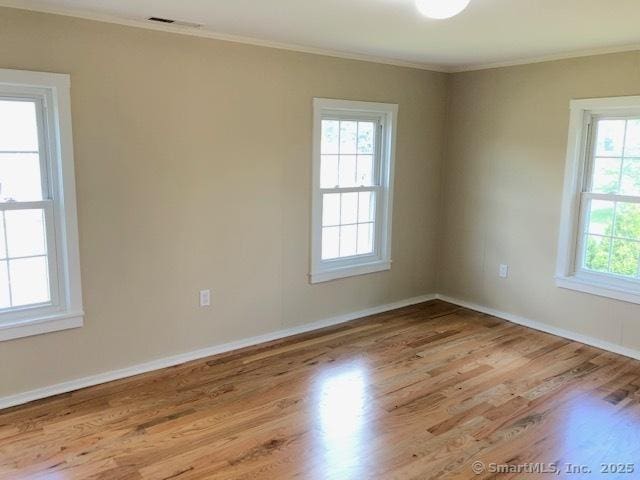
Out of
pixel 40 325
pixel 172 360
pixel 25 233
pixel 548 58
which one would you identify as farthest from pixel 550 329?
pixel 25 233

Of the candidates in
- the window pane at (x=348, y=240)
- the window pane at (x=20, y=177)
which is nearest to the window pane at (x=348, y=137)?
the window pane at (x=348, y=240)

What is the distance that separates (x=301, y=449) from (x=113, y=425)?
1.05 metres

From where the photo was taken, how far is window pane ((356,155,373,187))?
178 inches

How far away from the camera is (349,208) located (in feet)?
14.8

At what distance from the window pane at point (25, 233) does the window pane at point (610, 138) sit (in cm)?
396

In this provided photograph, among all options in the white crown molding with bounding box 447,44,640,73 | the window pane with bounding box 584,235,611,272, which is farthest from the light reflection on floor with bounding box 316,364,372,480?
the white crown molding with bounding box 447,44,640,73

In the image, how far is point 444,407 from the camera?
10.1 ft

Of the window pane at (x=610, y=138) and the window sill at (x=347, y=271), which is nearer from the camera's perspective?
the window pane at (x=610, y=138)

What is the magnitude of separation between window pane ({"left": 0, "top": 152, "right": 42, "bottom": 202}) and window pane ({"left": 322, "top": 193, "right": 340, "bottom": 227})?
2.11 metres

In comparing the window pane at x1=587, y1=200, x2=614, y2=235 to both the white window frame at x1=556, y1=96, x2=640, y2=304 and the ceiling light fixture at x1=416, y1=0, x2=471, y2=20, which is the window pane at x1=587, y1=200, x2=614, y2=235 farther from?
the ceiling light fixture at x1=416, y1=0, x2=471, y2=20

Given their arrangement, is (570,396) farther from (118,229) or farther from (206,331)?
(118,229)

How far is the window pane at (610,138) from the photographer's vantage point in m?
3.88

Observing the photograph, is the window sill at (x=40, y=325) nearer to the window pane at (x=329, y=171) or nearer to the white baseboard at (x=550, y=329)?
the window pane at (x=329, y=171)

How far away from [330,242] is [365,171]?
719mm
